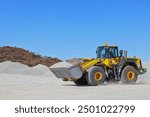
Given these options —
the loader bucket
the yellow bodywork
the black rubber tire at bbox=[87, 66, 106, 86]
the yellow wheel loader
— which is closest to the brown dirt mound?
the yellow wheel loader

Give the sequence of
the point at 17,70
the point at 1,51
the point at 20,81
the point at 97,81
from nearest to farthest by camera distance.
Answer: the point at 97,81
the point at 20,81
the point at 17,70
the point at 1,51

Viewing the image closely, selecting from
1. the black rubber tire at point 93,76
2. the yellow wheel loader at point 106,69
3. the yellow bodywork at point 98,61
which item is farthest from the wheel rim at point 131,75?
the black rubber tire at point 93,76

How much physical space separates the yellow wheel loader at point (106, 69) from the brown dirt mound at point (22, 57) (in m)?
29.7

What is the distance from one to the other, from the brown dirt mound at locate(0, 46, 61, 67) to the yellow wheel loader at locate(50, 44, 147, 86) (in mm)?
29694

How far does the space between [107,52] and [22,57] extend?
1337 inches

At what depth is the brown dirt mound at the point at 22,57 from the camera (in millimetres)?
55097

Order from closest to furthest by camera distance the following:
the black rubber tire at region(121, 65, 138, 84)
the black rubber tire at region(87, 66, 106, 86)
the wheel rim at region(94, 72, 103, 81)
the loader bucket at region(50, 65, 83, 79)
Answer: the loader bucket at region(50, 65, 83, 79), the black rubber tire at region(87, 66, 106, 86), the wheel rim at region(94, 72, 103, 81), the black rubber tire at region(121, 65, 138, 84)

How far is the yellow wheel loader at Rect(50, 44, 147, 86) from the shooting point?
23.3 meters

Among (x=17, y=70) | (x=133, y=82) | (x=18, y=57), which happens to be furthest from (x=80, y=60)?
(x=18, y=57)

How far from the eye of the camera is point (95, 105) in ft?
37.6

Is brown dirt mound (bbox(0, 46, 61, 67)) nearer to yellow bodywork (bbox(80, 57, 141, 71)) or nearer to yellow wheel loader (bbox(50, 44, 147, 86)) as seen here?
yellow wheel loader (bbox(50, 44, 147, 86))

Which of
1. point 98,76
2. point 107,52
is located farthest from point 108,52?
point 98,76

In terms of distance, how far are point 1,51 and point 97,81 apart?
115 feet

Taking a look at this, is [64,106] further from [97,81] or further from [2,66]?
[2,66]
